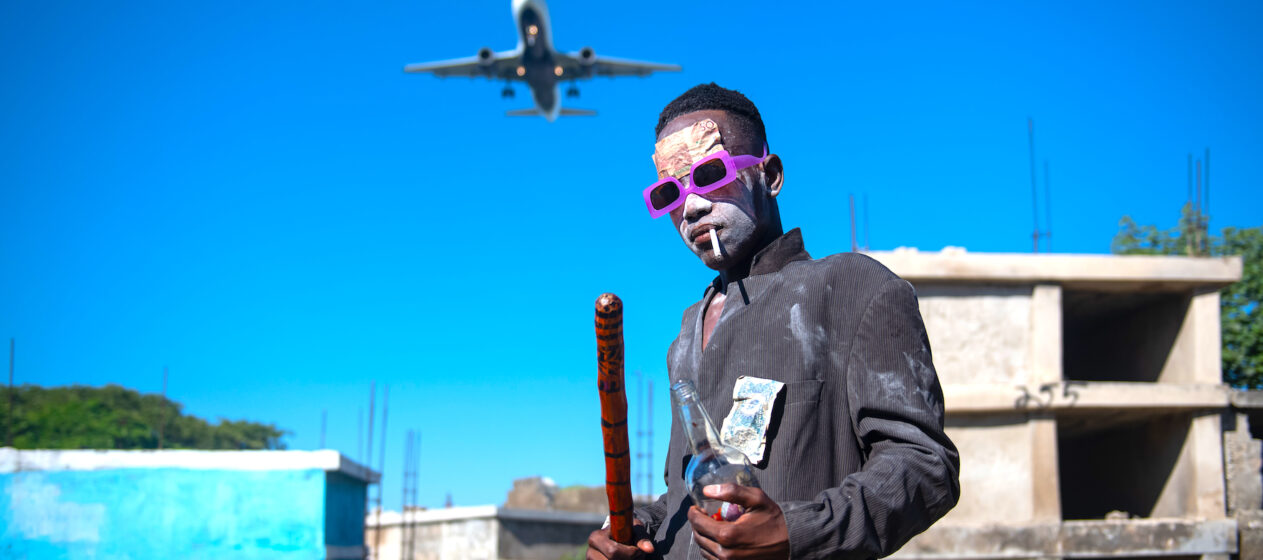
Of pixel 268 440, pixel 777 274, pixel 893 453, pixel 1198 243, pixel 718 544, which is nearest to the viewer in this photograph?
pixel 718 544

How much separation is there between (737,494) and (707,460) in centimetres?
18

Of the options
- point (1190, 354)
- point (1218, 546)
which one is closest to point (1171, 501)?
point (1218, 546)

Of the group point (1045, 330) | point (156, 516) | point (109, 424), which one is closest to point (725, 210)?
point (1045, 330)

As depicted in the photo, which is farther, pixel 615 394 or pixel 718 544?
pixel 615 394

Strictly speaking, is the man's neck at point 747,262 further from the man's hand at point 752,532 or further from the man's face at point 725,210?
the man's hand at point 752,532

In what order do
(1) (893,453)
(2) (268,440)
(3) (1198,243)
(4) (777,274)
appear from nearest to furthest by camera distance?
(1) (893,453)
(4) (777,274)
(3) (1198,243)
(2) (268,440)

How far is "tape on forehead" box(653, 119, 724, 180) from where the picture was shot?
2.77 m

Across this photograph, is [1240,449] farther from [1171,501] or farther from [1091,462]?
[1091,462]

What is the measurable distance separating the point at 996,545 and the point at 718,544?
1333 cm

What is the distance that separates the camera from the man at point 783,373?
2.17m

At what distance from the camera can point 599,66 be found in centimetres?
4753

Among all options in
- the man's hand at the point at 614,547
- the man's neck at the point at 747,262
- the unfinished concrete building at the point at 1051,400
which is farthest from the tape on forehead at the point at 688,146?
the unfinished concrete building at the point at 1051,400

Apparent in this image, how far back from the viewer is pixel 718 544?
6.92 feet

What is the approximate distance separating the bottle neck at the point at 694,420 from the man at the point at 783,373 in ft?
0.49
